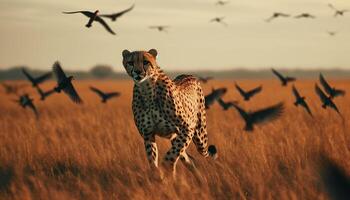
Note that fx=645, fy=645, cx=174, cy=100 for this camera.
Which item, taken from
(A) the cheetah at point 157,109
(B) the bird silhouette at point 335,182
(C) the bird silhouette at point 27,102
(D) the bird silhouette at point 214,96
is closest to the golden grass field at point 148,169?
(A) the cheetah at point 157,109

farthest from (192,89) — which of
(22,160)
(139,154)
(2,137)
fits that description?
(2,137)

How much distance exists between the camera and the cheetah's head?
569cm

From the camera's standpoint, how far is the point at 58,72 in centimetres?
803

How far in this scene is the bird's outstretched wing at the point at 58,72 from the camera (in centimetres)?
798

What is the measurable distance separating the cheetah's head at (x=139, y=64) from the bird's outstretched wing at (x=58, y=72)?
90.1 inches

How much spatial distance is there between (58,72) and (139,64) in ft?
8.54

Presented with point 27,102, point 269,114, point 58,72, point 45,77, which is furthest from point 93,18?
point 27,102

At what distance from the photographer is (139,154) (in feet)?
24.2

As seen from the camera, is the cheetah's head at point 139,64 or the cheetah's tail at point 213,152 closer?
the cheetah's head at point 139,64

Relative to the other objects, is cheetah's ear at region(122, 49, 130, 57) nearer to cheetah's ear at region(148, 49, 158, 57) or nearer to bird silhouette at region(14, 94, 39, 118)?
cheetah's ear at region(148, 49, 158, 57)

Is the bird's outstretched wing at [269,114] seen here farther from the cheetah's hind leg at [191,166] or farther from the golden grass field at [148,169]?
the cheetah's hind leg at [191,166]

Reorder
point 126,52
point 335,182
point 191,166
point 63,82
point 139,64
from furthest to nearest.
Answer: point 63,82 → point 191,166 → point 126,52 → point 139,64 → point 335,182

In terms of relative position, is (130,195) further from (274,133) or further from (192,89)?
(274,133)

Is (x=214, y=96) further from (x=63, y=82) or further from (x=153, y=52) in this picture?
(x=153, y=52)
